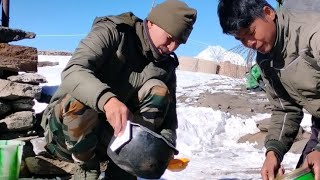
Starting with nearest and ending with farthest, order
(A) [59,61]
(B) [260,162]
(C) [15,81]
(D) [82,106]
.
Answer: (D) [82,106] → (C) [15,81] → (B) [260,162] → (A) [59,61]

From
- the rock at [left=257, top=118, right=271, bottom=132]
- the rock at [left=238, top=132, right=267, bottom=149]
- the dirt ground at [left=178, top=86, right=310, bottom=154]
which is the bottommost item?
the dirt ground at [left=178, top=86, right=310, bottom=154]

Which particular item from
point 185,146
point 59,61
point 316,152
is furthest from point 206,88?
point 316,152

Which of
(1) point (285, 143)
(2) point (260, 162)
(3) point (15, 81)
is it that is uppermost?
(1) point (285, 143)

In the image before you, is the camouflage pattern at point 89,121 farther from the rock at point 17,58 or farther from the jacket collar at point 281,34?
the rock at point 17,58

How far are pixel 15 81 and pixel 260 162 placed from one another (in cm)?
282

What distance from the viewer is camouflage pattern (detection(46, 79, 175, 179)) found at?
2.66 meters

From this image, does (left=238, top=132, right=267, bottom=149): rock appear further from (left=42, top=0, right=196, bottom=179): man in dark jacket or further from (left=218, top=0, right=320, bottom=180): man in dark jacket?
(left=218, top=0, right=320, bottom=180): man in dark jacket

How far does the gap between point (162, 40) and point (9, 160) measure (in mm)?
1132

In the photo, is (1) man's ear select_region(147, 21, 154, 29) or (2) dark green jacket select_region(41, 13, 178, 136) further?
(1) man's ear select_region(147, 21, 154, 29)

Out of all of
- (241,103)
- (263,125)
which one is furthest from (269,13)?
(241,103)

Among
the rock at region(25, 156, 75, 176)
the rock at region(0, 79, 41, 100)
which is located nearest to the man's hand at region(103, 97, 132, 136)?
the rock at region(25, 156, 75, 176)

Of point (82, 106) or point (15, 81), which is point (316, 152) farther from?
point (15, 81)

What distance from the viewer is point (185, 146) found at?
640 cm

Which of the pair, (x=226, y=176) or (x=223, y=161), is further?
(x=223, y=161)
